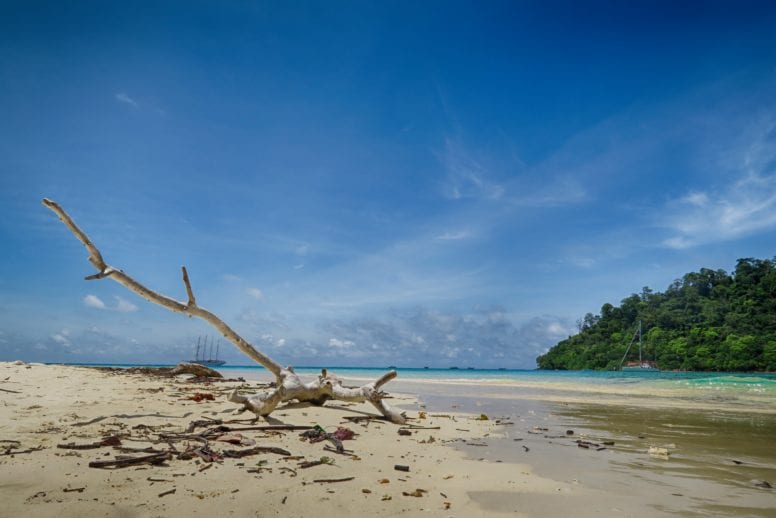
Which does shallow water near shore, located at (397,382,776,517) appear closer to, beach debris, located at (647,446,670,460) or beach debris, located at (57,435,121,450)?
beach debris, located at (647,446,670,460)

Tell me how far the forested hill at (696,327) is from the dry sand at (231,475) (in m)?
71.3

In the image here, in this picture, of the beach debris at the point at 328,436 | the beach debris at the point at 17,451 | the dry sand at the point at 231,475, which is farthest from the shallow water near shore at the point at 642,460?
the beach debris at the point at 17,451

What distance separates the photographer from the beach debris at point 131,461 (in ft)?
14.7

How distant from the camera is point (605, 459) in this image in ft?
20.5

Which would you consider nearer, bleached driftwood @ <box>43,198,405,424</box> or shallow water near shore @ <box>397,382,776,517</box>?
shallow water near shore @ <box>397,382,776,517</box>

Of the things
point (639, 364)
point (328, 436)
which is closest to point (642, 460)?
point (328, 436)

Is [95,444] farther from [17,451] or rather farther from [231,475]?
[231,475]

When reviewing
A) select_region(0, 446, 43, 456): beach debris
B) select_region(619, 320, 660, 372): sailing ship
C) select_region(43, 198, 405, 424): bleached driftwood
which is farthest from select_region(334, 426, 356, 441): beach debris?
select_region(619, 320, 660, 372): sailing ship

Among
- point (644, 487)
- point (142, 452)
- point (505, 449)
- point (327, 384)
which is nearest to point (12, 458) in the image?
point (142, 452)

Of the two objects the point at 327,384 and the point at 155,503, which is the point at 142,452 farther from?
the point at 327,384

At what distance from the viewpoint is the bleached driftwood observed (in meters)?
8.24

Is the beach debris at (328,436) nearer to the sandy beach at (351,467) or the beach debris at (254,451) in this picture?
the sandy beach at (351,467)

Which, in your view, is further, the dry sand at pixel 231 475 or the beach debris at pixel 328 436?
the beach debris at pixel 328 436

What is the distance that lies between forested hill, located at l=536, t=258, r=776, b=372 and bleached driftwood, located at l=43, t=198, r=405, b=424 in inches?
2756
